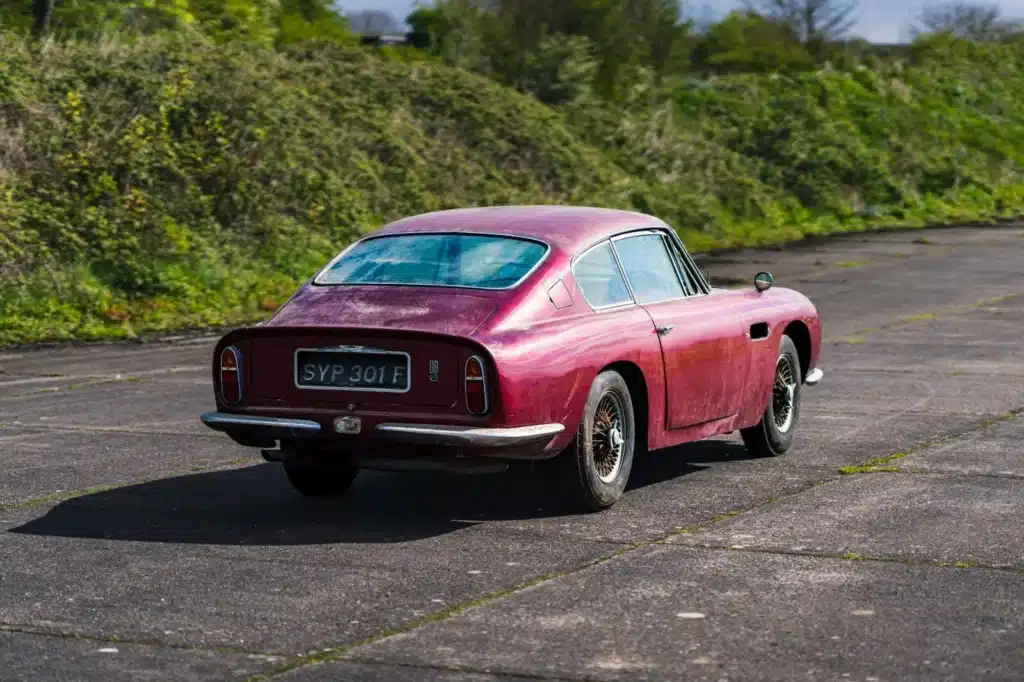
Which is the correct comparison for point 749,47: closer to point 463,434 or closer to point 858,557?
point 463,434

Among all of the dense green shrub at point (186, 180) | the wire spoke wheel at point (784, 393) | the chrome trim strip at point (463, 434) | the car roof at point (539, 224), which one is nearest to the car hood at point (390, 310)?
the chrome trim strip at point (463, 434)

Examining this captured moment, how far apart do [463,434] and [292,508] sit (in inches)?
58.9

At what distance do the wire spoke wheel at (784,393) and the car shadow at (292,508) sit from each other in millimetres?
792

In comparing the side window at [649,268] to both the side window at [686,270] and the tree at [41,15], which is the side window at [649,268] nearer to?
the side window at [686,270]

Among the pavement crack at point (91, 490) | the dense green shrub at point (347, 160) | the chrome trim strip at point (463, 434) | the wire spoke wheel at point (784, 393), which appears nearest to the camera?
the chrome trim strip at point (463, 434)

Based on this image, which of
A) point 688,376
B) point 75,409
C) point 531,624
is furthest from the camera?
point 75,409

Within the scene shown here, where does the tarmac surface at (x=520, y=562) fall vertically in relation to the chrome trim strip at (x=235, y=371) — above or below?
below

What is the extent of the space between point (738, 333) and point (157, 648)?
16.6ft

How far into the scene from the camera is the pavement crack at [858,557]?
7871 mm

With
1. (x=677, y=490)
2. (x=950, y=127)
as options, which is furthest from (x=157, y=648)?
(x=950, y=127)

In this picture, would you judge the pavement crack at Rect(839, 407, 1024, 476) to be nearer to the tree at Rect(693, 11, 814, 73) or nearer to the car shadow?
the car shadow

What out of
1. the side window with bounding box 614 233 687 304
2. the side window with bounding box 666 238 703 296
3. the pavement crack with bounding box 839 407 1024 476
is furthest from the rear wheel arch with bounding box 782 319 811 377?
the side window with bounding box 614 233 687 304

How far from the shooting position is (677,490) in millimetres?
10109

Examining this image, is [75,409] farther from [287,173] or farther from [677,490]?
[287,173]
